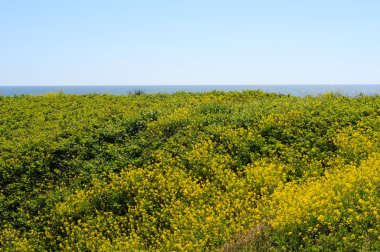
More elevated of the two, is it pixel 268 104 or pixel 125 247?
pixel 268 104

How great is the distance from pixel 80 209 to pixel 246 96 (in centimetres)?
1119

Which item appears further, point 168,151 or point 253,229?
point 168,151

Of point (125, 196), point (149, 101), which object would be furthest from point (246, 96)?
point (125, 196)

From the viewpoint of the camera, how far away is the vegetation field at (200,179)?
864 cm

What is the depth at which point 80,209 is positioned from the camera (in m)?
11.6

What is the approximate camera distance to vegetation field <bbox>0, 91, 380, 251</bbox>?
28.3 ft

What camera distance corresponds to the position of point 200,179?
472 inches

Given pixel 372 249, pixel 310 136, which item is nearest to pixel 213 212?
pixel 372 249

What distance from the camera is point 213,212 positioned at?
10.0m

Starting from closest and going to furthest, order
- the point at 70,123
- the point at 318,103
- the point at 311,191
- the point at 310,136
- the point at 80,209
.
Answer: the point at 311,191
the point at 80,209
the point at 310,136
the point at 318,103
the point at 70,123

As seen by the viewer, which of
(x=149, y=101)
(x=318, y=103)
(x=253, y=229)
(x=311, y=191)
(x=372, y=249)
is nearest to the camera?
(x=372, y=249)

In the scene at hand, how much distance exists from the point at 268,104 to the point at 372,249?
9102 mm

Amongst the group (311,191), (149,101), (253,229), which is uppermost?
(149,101)

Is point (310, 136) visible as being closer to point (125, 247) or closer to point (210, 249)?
point (210, 249)
